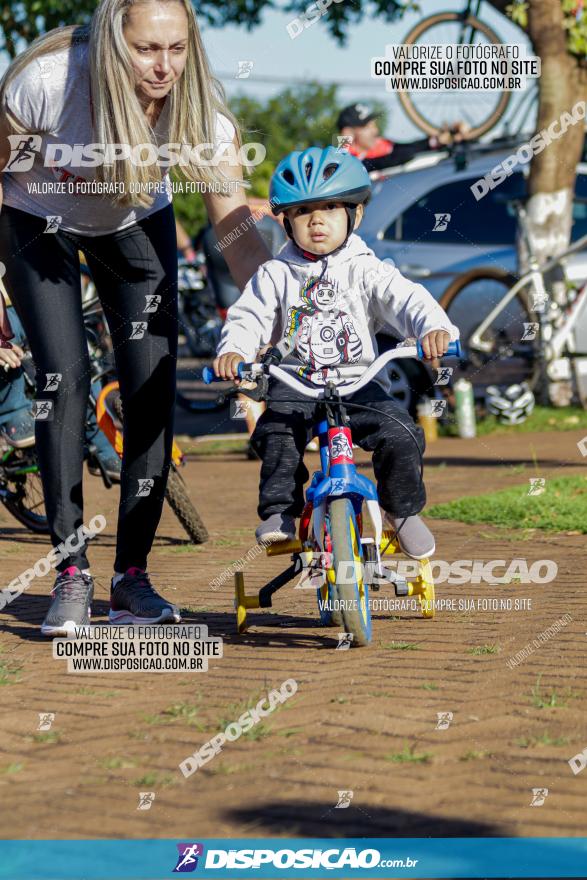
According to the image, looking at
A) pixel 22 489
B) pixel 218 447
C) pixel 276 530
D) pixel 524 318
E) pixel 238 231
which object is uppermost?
pixel 238 231

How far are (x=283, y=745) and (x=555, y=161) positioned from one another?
384 inches

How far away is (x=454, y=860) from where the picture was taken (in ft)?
9.09

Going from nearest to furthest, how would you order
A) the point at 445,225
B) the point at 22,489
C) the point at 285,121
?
the point at 22,489
the point at 445,225
the point at 285,121

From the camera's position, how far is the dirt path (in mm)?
3035

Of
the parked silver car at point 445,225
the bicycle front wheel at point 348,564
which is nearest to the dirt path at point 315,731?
the bicycle front wheel at point 348,564

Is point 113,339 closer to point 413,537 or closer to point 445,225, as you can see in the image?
point 413,537

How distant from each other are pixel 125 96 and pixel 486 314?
25.1 ft

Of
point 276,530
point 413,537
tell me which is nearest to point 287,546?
point 276,530

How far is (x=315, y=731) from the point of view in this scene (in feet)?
12.0

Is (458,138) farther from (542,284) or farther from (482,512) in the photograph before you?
(482,512)

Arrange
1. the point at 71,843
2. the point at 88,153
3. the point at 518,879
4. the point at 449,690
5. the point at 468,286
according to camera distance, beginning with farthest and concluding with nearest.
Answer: the point at 468,286 < the point at 88,153 < the point at 449,690 < the point at 71,843 < the point at 518,879

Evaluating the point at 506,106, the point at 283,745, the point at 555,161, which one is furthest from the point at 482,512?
the point at 506,106

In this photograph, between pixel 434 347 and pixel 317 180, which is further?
pixel 317 180

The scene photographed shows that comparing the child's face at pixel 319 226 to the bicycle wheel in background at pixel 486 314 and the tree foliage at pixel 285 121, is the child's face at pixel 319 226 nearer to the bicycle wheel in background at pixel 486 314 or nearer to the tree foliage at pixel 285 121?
the bicycle wheel in background at pixel 486 314
